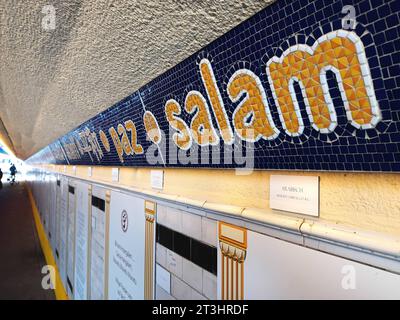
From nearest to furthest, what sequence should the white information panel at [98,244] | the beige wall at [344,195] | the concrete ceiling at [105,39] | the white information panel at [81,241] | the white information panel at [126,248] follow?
the beige wall at [344,195] → the concrete ceiling at [105,39] → the white information panel at [126,248] → the white information panel at [98,244] → the white information panel at [81,241]

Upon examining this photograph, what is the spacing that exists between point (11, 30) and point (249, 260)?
139 cm

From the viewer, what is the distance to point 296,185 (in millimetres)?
895

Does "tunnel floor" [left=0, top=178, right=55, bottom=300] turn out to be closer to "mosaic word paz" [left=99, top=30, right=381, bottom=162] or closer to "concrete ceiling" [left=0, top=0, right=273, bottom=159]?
"concrete ceiling" [left=0, top=0, right=273, bottom=159]

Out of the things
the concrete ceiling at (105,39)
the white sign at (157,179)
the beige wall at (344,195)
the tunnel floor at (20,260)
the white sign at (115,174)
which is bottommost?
the tunnel floor at (20,260)

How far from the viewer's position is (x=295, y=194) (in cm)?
89

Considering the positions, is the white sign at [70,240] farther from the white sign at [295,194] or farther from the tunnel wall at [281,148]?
the white sign at [295,194]

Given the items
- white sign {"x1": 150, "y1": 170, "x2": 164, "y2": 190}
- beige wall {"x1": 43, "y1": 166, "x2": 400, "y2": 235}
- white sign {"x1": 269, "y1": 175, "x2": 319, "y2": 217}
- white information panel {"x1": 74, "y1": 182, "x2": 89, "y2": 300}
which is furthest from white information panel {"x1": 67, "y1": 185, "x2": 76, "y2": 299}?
white sign {"x1": 269, "y1": 175, "x2": 319, "y2": 217}

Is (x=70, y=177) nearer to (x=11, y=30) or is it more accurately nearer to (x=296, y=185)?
(x=11, y=30)

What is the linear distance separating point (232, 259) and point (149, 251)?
0.88 m

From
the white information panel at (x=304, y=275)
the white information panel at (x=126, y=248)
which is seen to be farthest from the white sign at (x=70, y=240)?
the white information panel at (x=304, y=275)

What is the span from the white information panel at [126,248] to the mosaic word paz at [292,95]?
1.04 meters

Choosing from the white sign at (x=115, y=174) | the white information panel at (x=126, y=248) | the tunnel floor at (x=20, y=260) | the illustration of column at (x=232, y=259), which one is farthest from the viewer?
the tunnel floor at (x=20, y=260)

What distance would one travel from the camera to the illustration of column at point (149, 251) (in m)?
1.81

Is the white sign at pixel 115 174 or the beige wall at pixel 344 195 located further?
the white sign at pixel 115 174
